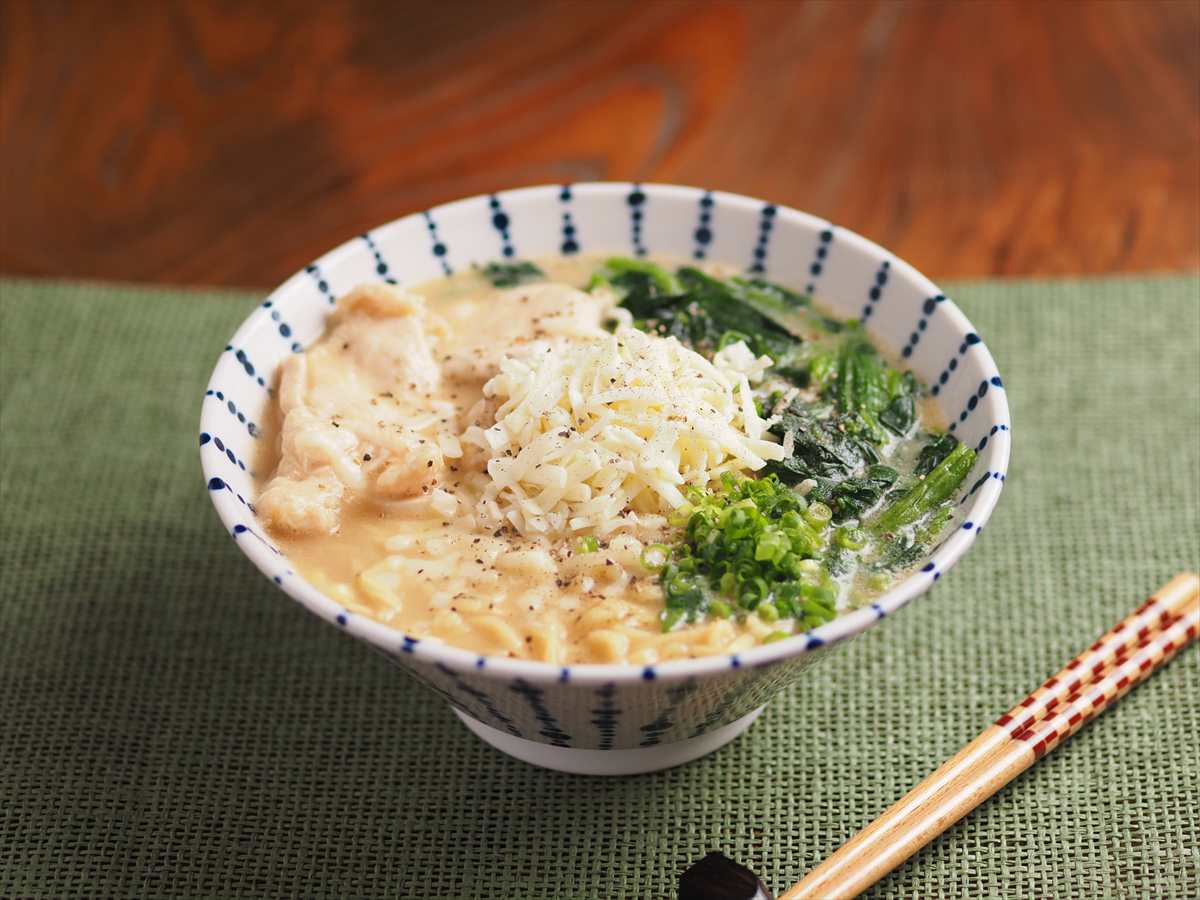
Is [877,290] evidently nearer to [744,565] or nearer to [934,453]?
[934,453]

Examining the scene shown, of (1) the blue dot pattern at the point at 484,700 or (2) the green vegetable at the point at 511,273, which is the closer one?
(1) the blue dot pattern at the point at 484,700

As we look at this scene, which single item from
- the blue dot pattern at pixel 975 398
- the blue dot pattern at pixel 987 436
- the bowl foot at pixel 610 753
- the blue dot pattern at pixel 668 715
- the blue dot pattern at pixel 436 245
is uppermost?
the blue dot pattern at pixel 436 245

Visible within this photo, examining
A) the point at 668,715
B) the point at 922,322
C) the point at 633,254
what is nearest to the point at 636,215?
the point at 633,254

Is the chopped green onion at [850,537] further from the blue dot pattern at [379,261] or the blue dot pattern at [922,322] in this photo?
the blue dot pattern at [379,261]

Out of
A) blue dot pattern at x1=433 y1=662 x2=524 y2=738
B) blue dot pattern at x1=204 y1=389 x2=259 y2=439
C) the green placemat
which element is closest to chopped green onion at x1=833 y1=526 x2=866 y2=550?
the green placemat

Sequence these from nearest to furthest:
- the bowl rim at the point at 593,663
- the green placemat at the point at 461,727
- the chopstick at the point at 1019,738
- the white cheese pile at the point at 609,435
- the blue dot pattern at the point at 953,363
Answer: the bowl rim at the point at 593,663 < the chopstick at the point at 1019,738 < the white cheese pile at the point at 609,435 < the green placemat at the point at 461,727 < the blue dot pattern at the point at 953,363

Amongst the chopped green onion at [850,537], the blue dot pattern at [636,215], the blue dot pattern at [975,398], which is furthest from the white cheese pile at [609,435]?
the blue dot pattern at [636,215]
